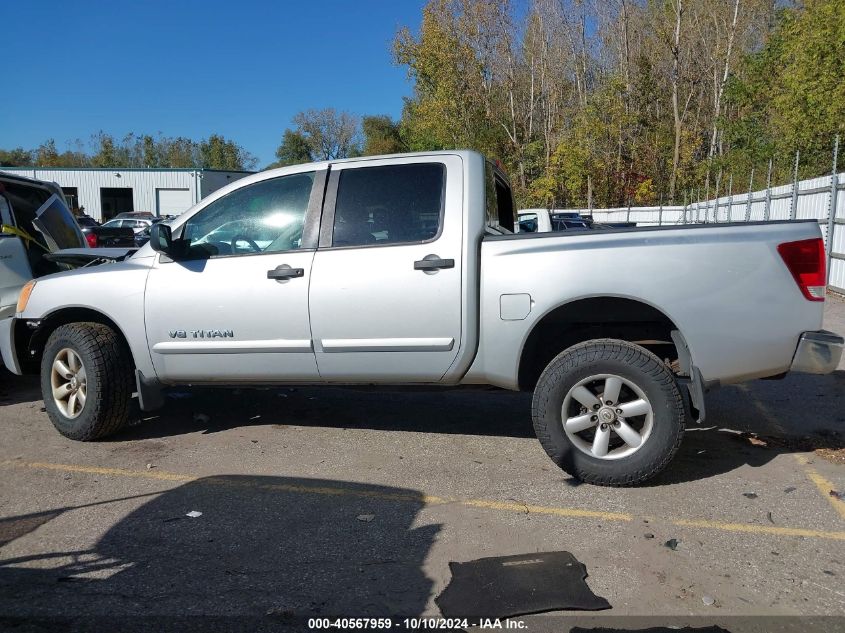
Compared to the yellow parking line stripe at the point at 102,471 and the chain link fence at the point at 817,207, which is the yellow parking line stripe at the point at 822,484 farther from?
the chain link fence at the point at 817,207

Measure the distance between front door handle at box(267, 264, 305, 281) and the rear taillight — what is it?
114 inches

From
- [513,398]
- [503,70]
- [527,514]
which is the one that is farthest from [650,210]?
[527,514]

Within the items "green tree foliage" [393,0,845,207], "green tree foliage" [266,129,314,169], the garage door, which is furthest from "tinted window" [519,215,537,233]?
"green tree foliage" [266,129,314,169]

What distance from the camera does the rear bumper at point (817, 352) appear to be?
4.00m

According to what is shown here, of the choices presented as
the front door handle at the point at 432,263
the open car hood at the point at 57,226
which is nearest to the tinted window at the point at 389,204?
the front door handle at the point at 432,263

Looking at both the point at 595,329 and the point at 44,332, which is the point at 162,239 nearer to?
the point at 44,332

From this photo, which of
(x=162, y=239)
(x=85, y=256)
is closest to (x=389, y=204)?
(x=162, y=239)

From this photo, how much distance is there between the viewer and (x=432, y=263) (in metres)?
4.46

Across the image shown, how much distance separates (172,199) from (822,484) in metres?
51.7

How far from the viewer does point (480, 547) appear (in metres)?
3.54

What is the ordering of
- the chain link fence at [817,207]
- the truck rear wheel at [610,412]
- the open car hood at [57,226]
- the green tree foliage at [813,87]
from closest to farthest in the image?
the truck rear wheel at [610,412]
the open car hood at [57,226]
the chain link fence at [817,207]
the green tree foliage at [813,87]

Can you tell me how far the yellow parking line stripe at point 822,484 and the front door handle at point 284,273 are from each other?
3.45 metres

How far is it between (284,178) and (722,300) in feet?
9.76

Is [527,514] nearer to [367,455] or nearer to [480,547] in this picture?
[480,547]
